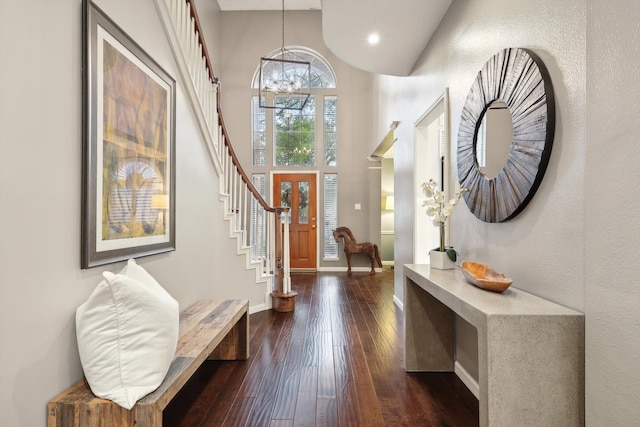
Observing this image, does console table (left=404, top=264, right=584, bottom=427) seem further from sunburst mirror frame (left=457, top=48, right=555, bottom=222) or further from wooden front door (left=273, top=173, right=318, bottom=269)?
wooden front door (left=273, top=173, right=318, bottom=269)

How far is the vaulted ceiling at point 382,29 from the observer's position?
8.08ft

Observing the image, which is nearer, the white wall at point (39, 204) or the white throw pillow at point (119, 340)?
the white wall at point (39, 204)

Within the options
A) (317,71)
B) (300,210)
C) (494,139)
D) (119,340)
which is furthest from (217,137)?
(317,71)

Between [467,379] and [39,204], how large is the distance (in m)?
2.47

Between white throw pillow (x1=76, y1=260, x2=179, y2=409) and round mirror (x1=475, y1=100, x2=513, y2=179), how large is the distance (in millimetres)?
1824

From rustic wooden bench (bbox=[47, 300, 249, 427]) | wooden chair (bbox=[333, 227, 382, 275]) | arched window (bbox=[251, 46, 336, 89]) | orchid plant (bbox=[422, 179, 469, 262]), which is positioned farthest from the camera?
arched window (bbox=[251, 46, 336, 89])

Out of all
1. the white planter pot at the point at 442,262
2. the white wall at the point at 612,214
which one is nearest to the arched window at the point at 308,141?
the white planter pot at the point at 442,262

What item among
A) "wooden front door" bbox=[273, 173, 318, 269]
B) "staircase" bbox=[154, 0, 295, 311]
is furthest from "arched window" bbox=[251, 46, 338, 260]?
"staircase" bbox=[154, 0, 295, 311]

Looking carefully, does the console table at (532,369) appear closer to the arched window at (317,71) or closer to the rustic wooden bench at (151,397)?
the rustic wooden bench at (151,397)

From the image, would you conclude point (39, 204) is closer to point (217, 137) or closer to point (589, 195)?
point (589, 195)

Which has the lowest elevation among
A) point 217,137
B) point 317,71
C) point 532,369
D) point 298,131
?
point 532,369

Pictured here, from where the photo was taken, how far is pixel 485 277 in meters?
1.68

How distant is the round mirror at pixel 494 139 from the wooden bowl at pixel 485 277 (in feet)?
1.65

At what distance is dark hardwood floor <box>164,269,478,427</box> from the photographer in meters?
1.80
